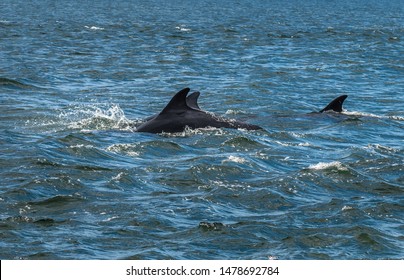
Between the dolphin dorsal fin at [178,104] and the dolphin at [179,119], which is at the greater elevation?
the dolphin dorsal fin at [178,104]

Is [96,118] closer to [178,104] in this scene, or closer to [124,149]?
[178,104]

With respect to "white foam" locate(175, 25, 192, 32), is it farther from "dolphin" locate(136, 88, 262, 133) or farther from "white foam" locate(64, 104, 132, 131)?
"dolphin" locate(136, 88, 262, 133)

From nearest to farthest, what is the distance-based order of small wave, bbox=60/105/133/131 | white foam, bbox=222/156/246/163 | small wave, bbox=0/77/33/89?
white foam, bbox=222/156/246/163
small wave, bbox=60/105/133/131
small wave, bbox=0/77/33/89

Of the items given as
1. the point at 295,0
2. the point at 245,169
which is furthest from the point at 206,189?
the point at 295,0

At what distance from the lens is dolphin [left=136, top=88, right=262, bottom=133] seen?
2131 cm

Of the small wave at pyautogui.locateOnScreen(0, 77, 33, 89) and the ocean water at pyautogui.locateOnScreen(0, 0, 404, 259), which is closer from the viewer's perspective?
the ocean water at pyautogui.locateOnScreen(0, 0, 404, 259)

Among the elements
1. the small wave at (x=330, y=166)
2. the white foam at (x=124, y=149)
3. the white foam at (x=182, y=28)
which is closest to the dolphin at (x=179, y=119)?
the white foam at (x=124, y=149)

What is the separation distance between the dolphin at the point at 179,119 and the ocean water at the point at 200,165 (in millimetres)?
271

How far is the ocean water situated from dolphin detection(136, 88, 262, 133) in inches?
10.7

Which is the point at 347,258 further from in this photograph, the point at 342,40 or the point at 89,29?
the point at 89,29

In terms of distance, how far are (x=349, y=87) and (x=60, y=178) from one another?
18372mm

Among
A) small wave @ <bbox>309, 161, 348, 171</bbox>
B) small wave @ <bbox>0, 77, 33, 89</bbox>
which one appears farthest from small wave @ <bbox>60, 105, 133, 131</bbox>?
small wave @ <bbox>309, 161, 348, 171</bbox>

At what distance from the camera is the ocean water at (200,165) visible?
13961mm

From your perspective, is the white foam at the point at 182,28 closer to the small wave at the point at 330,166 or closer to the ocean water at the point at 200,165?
the ocean water at the point at 200,165
